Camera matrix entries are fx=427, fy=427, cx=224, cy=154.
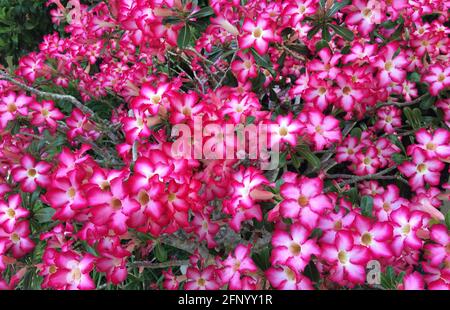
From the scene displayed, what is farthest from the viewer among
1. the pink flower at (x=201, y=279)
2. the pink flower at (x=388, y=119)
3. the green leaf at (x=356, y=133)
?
the pink flower at (x=388, y=119)

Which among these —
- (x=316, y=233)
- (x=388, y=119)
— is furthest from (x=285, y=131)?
(x=388, y=119)

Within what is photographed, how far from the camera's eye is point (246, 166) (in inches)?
38.5

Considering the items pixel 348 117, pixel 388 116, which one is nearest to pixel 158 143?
pixel 348 117

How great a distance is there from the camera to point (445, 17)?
1.47 m

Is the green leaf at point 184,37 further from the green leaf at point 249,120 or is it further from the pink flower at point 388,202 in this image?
the pink flower at point 388,202

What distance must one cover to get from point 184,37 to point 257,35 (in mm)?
176

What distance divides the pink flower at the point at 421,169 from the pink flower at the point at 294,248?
43 cm

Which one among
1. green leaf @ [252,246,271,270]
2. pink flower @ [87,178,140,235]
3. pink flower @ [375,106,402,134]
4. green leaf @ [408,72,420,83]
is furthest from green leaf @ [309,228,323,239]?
green leaf @ [408,72,420,83]

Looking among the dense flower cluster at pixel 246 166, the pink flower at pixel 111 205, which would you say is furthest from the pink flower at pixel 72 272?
the pink flower at pixel 111 205

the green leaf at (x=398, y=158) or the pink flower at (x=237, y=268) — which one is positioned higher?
the green leaf at (x=398, y=158)

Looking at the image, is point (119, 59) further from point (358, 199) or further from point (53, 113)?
point (358, 199)

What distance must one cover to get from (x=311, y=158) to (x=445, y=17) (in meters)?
0.90

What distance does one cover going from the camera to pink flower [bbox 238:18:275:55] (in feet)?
3.33

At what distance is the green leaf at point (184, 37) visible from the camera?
3.36 ft
